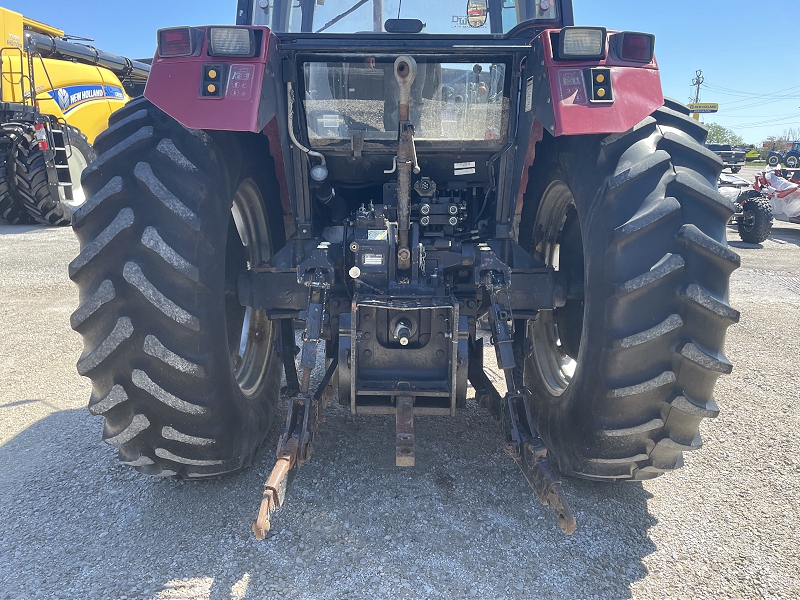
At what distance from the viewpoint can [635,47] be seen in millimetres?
2207

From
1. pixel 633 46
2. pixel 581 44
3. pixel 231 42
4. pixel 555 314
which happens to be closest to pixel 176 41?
pixel 231 42

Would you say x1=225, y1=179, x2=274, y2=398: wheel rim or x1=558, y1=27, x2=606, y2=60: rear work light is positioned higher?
x1=558, y1=27, x2=606, y2=60: rear work light

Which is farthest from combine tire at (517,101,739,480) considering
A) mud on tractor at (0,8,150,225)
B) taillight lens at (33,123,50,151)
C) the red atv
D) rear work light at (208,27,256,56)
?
mud on tractor at (0,8,150,225)

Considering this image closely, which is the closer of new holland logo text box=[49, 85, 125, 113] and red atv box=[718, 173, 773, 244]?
red atv box=[718, 173, 773, 244]

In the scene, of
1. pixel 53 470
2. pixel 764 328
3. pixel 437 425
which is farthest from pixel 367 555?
pixel 764 328

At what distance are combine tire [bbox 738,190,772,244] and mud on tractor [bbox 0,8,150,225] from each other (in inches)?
464

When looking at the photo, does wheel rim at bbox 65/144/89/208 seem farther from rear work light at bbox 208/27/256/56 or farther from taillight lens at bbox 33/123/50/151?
rear work light at bbox 208/27/256/56

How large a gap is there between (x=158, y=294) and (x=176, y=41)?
39.2 inches

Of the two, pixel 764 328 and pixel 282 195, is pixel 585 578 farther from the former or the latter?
pixel 764 328

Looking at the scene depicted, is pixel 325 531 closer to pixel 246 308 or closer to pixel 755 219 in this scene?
pixel 246 308

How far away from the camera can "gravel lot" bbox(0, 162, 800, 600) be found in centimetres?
203

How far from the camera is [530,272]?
8.50 feet

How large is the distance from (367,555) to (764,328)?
4571 millimetres

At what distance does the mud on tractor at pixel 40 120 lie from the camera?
9.62 metres
